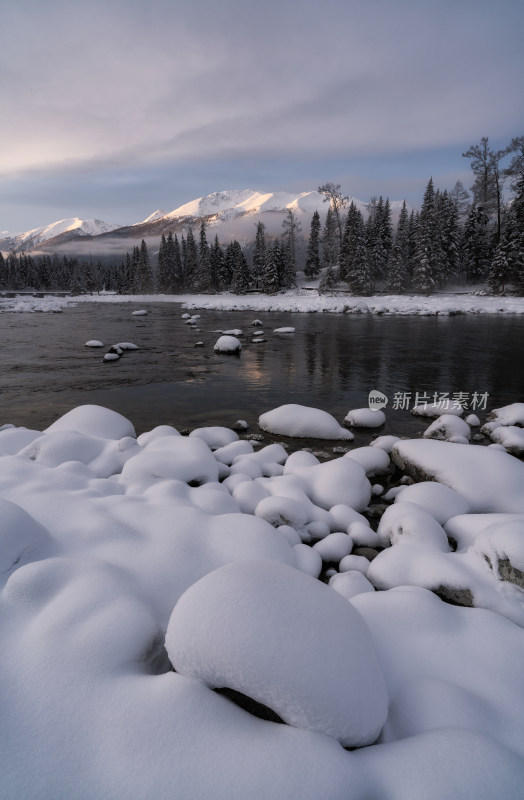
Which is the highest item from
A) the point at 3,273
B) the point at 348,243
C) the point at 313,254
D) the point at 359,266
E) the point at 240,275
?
the point at 3,273

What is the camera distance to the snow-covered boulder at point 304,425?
742 centimetres

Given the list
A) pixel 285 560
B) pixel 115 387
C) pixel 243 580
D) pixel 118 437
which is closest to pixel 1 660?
pixel 243 580

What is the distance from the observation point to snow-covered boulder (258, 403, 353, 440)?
7422 millimetres

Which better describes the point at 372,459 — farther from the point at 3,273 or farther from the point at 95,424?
the point at 3,273

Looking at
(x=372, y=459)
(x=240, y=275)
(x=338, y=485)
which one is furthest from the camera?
(x=240, y=275)

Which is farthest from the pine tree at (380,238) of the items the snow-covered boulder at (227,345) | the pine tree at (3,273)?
the pine tree at (3,273)

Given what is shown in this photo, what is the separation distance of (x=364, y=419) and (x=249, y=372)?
18.5ft

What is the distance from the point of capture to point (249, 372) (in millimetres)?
12930

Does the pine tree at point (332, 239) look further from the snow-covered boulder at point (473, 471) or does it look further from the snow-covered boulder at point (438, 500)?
the snow-covered boulder at point (438, 500)

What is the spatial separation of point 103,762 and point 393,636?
182 centimetres

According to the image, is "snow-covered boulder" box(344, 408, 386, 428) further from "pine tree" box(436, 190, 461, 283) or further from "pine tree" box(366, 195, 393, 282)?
"pine tree" box(366, 195, 393, 282)

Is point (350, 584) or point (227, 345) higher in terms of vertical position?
point (227, 345)

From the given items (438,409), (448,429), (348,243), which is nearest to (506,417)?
(438,409)

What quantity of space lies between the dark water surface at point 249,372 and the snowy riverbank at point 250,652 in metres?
4.67
